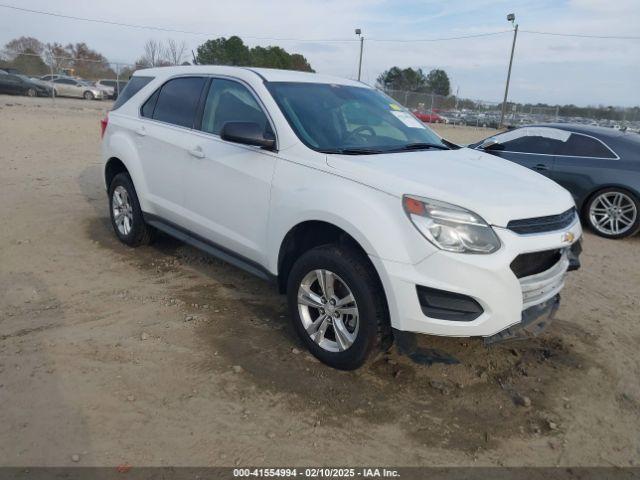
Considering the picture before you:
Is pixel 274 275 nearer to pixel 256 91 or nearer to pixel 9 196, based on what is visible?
pixel 256 91

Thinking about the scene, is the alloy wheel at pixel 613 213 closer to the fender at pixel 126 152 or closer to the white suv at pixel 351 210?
the white suv at pixel 351 210

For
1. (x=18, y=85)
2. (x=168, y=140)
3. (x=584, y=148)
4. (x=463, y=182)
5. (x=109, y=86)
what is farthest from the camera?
(x=109, y=86)

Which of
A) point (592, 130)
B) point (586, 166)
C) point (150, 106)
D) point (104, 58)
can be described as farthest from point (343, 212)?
point (104, 58)

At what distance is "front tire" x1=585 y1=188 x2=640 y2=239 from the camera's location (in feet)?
23.8

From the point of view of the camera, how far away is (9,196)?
24.3 ft

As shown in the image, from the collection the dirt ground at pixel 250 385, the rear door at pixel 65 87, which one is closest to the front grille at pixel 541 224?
the dirt ground at pixel 250 385

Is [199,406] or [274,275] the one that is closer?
[199,406]

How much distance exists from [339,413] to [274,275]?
1.17 metres

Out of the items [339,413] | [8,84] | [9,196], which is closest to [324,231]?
[339,413]

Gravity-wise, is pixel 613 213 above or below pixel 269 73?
below

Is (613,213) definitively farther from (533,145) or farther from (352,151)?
(352,151)

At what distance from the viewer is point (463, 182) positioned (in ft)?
10.9

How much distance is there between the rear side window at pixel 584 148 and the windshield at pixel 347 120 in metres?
4.05

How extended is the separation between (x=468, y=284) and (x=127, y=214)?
4.00 m
